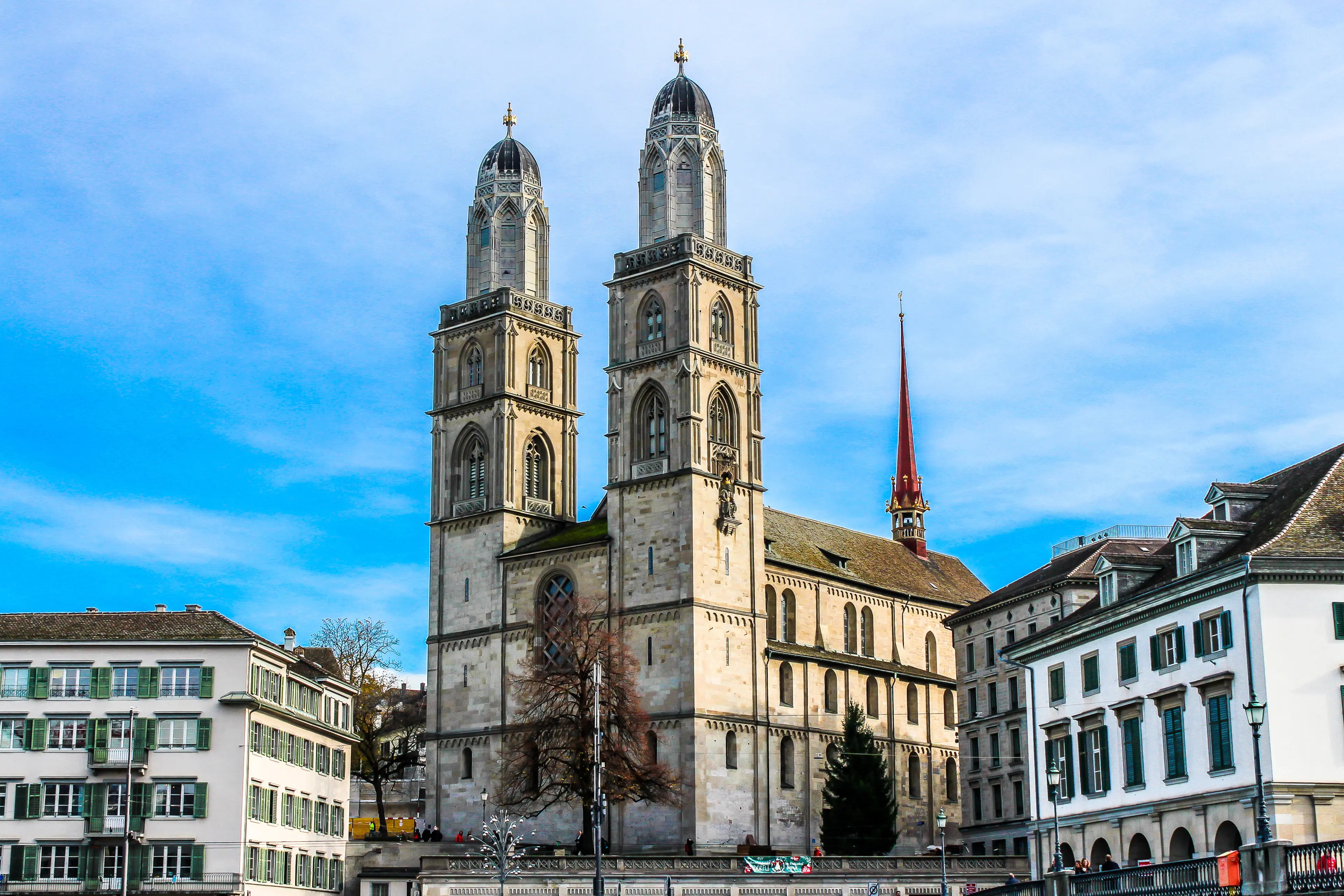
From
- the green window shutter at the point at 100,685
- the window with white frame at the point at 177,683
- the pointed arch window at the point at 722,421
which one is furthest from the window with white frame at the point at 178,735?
the pointed arch window at the point at 722,421

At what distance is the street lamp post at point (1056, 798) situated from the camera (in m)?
52.8

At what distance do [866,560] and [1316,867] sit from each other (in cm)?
7759

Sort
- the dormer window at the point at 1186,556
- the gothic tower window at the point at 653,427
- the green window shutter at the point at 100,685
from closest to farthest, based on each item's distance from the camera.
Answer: the dormer window at the point at 1186,556 → the green window shutter at the point at 100,685 → the gothic tower window at the point at 653,427

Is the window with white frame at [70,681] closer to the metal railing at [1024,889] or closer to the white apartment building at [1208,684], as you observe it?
the white apartment building at [1208,684]

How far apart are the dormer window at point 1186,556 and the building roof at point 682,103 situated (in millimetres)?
51110

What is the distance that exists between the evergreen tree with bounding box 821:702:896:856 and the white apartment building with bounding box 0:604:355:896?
26.6 metres

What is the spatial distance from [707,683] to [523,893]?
61.4 ft

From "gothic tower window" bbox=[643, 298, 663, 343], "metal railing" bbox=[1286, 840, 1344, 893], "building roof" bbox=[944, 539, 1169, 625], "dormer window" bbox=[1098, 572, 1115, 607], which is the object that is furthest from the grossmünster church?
"metal railing" bbox=[1286, 840, 1344, 893]

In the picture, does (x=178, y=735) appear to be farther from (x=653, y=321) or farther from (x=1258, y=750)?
Result: (x=1258, y=750)

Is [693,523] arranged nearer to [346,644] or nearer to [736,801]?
[736,801]

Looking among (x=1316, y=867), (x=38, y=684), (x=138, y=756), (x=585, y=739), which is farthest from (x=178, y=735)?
(x=1316, y=867)

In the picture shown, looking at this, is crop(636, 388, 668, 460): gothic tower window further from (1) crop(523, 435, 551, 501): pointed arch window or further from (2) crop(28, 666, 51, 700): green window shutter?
(2) crop(28, 666, 51, 700): green window shutter

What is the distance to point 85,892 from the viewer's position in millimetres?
77562

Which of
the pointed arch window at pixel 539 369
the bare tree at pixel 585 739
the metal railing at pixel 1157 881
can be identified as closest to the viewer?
the metal railing at pixel 1157 881
